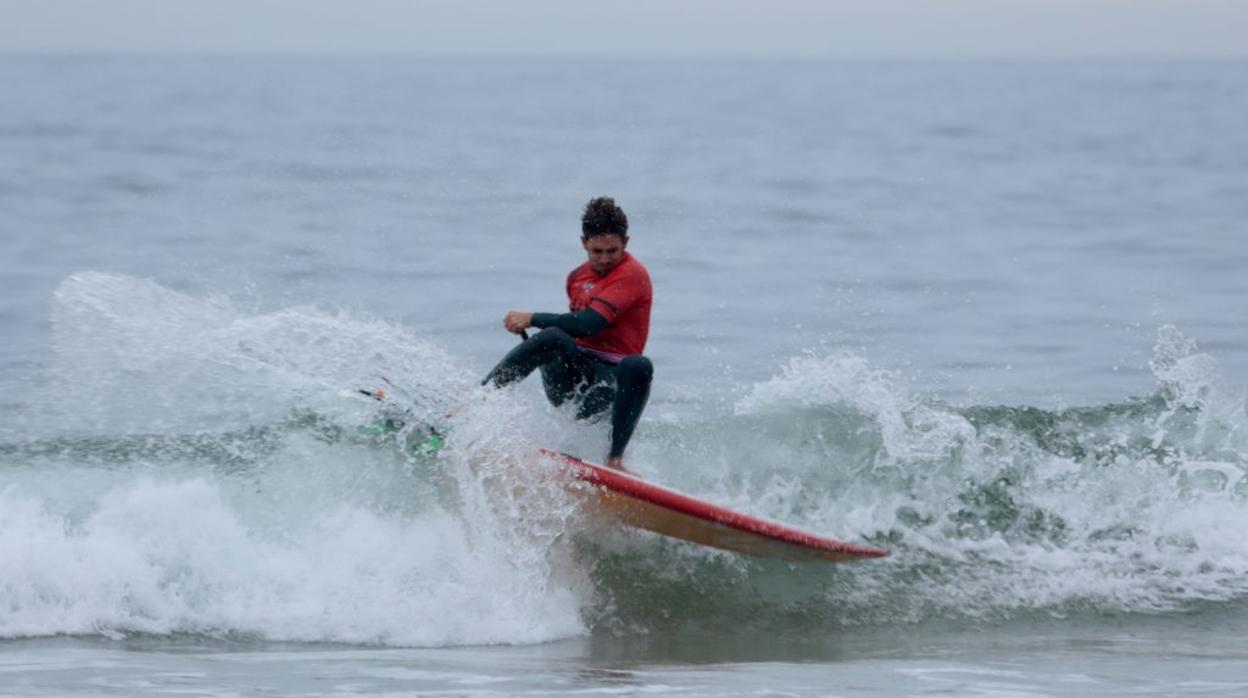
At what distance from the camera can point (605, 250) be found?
26.8 ft

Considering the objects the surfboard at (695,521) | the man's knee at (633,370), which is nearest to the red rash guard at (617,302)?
the man's knee at (633,370)

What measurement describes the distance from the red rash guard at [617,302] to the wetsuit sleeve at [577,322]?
0.03 metres

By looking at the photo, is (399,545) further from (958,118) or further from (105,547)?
(958,118)

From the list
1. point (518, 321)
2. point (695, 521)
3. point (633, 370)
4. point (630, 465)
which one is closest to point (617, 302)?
point (633, 370)

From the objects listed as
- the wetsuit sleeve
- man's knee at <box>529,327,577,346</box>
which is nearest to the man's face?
the wetsuit sleeve

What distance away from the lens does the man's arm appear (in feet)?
26.6

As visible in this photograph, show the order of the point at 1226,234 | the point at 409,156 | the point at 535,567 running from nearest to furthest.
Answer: the point at 535,567, the point at 1226,234, the point at 409,156

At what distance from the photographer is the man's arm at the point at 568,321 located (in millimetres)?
8109

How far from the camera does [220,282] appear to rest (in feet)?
61.5

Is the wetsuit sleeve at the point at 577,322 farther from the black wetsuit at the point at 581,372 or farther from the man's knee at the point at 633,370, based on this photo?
the man's knee at the point at 633,370

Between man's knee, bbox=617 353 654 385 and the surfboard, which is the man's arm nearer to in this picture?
man's knee, bbox=617 353 654 385

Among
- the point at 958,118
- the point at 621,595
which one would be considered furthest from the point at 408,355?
the point at 958,118

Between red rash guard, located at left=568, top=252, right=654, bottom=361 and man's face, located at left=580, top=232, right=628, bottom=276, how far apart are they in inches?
1.4

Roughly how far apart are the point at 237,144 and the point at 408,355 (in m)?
33.9
